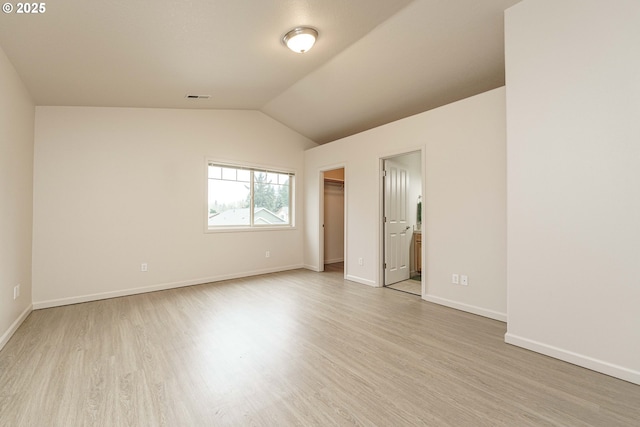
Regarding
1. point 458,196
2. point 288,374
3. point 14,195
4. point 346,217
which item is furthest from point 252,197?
point 288,374

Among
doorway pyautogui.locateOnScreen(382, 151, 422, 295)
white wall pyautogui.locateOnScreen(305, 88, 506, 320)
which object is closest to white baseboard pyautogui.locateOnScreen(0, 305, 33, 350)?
white wall pyautogui.locateOnScreen(305, 88, 506, 320)

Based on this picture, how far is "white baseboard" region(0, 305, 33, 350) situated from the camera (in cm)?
235

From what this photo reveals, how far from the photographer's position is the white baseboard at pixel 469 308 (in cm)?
296

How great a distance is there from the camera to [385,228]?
4391 mm

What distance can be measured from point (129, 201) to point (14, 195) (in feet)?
4.03

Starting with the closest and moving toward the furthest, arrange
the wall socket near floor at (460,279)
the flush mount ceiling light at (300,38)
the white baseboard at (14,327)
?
the white baseboard at (14,327)
the flush mount ceiling light at (300,38)
the wall socket near floor at (460,279)

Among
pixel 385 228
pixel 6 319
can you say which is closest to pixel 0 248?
pixel 6 319

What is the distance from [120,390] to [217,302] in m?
1.80

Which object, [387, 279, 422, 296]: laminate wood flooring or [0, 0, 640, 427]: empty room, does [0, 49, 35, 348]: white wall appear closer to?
[0, 0, 640, 427]: empty room

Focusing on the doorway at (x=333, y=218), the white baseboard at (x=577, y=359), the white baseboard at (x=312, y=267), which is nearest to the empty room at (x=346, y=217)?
the white baseboard at (x=577, y=359)

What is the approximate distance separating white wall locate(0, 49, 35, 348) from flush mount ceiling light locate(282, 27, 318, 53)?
2.44m

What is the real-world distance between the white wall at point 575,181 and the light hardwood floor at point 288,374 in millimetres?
289

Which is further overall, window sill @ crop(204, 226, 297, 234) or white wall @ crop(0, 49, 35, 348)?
window sill @ crop(204, 226, 297, 234)

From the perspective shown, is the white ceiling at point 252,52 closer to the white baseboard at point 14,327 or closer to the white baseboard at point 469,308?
the white baseboard at point 14,327
